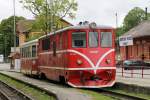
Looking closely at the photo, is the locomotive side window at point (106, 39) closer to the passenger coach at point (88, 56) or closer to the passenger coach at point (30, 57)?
the passenger coach at point (88, 56)

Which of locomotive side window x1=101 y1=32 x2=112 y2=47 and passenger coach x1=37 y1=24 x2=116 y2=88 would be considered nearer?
passenger coach x1=37 y1=24 x2=116 y2=88

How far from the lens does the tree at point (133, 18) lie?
141m

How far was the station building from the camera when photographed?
68.1 m

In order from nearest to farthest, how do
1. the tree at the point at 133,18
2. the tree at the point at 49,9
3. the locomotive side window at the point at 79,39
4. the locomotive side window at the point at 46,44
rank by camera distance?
the locomotive side window at the point at 79,39 < the locomotive side window at the point at 46,44 < the tree at the point at 49,9 < the tree at the point at 133,18

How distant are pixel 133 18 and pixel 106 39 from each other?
4622 inches

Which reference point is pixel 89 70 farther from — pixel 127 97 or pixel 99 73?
pixel 127 97

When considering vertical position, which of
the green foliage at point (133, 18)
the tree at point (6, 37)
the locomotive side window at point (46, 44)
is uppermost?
the green foliage at point (133, 18)

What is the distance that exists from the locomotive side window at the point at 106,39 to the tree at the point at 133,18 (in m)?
116

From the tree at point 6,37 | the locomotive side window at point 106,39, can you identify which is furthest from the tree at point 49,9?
the tree at point 6,37

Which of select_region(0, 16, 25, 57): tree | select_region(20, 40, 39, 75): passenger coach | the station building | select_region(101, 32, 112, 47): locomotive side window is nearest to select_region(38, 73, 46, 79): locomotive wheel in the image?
select_region(20, 40, 39, 75): passenger coach

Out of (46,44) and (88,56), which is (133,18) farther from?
(88,56)

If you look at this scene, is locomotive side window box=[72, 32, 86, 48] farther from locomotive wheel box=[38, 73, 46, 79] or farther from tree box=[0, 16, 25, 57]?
tree box=[0, 16, 25, 57]

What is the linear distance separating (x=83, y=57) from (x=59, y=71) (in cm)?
249

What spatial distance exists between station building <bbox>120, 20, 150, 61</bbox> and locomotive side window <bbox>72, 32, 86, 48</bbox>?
42.3m
